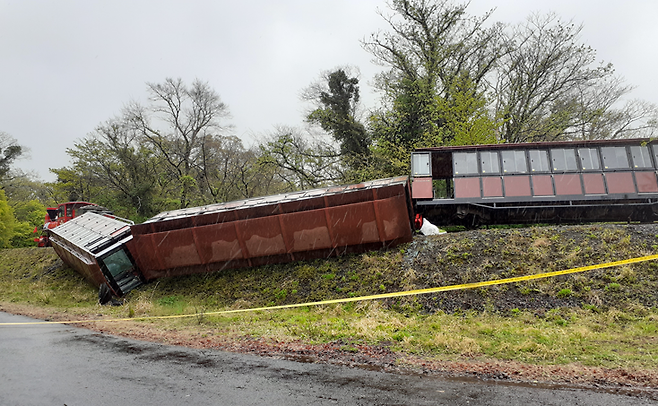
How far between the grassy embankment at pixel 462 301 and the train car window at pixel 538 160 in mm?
4254

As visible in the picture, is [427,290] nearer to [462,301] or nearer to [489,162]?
[462,301]

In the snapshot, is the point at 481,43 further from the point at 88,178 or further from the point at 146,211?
the point at 88,178

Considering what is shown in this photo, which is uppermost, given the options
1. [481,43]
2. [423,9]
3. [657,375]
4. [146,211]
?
[423,9]

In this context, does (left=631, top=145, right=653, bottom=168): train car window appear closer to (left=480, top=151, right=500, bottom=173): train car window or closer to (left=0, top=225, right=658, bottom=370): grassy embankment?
(left=480, top=151, right=500, bottom=173): train car window

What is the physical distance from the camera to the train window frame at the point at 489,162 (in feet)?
43.3

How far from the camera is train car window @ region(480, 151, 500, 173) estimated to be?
13203mm

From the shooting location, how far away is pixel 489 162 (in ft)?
43.7

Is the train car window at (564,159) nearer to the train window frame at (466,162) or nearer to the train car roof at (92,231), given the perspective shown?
the train window frame at (466,162)

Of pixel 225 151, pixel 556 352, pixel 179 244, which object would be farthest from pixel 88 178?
pixel 556 352

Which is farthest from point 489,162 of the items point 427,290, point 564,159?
point 427,290

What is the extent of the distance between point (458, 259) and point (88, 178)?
3201 centimetres

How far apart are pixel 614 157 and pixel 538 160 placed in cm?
256

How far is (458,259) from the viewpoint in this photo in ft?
29.1

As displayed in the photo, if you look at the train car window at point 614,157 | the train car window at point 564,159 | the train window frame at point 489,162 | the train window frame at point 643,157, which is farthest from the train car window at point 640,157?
the train window frame at point 489,162
